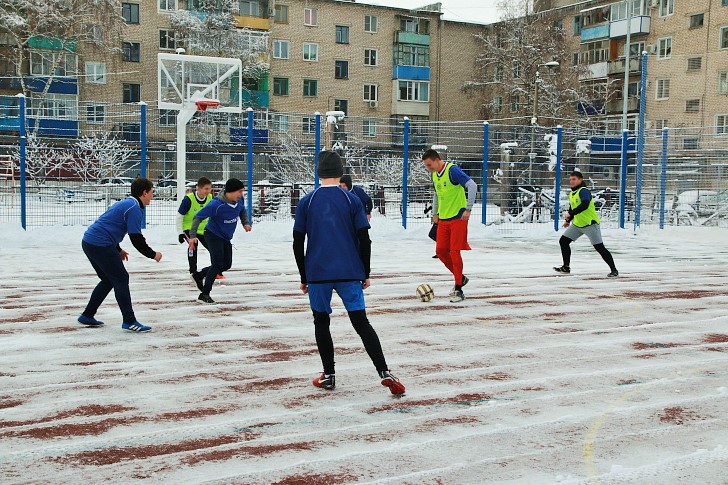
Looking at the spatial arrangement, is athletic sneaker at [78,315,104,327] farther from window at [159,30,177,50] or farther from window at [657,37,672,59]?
window at [657,37,672,59]

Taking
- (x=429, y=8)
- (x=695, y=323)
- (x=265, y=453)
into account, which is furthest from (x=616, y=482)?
(x=429, y=8)

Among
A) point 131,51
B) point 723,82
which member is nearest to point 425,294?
point 723,82

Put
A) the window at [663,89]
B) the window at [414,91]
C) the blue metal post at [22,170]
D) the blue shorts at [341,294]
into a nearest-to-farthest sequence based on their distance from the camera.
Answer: the blue shorts at [341,294] < the blue metal post at [22,170] < the window at [663,89] < the window at [414,91]

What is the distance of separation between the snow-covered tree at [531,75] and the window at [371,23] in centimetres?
757

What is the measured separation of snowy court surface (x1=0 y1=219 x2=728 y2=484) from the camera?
477cm

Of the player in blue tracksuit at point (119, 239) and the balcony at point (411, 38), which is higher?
the balcony at point (411, 38)

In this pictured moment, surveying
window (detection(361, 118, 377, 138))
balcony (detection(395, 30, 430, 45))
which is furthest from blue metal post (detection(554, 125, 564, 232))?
balcony (detection(395, 30, 430, 45))

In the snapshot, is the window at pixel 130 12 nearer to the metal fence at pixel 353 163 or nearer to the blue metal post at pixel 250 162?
the metal fence at pixel 353 163

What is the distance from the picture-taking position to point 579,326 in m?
9.23

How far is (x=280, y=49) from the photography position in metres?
57.0

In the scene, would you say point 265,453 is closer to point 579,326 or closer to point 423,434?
point 423,434

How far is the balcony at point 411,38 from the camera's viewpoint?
60.8 metres

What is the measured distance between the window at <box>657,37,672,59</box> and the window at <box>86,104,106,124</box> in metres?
40.8

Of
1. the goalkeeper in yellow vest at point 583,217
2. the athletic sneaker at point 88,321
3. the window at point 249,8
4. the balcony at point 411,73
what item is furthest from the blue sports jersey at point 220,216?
the balcony at point 411,73
